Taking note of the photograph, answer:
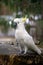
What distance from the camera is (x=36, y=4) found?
7.95 feet

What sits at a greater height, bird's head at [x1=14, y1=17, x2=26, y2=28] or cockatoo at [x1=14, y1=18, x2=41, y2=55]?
bird's head at [x1=14, y1=17, x2=26, y2=28]

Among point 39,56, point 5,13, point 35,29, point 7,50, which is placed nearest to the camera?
point 39,56

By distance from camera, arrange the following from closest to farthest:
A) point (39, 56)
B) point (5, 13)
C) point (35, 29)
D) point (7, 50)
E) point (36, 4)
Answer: point (39, 56)
point (7, 50)
point (36, 4)
point (35, 29)
point (5, 13)

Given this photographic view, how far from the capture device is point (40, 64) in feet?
5.07

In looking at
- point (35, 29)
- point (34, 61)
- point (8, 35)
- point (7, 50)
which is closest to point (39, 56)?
point (34, 61)

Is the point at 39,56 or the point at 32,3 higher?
the point at 32,3

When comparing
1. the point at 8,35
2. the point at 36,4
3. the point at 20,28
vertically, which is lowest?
the point at 8,35

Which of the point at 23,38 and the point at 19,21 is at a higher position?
the point at 19,21

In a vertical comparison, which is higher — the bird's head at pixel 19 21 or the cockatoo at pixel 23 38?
the bird's head at pixel 19 21

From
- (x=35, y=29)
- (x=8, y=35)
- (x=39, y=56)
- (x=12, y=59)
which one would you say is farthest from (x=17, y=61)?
(x=8, y=35)

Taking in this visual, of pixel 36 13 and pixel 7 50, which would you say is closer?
pixel 7 50

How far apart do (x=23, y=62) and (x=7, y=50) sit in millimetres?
197

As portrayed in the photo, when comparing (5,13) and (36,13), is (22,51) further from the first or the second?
(5,13)

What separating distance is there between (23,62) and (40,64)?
0.12 meters
